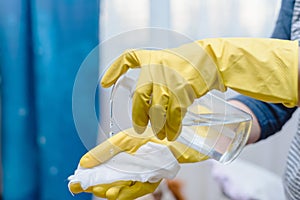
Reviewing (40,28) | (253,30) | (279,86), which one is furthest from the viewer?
(253,30)

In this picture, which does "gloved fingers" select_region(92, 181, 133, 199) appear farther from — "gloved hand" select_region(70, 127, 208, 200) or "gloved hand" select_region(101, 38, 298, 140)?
"gloved hand" select_region(101, 38, 298, 140)

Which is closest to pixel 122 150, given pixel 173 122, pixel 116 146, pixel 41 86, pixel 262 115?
pixel 116 146

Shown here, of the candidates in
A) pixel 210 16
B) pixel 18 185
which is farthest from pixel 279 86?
pixel 18 185

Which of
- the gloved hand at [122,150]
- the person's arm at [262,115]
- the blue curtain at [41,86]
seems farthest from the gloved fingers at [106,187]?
the blue curtain at [41,86]

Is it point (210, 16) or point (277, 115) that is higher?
point (210, 16)

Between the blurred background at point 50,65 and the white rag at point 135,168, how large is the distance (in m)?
0.56

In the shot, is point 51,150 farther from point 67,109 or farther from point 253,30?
point 253,30

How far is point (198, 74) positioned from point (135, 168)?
17 centimetres

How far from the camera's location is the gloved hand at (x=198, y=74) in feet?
1.80

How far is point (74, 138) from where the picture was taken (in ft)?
4.12

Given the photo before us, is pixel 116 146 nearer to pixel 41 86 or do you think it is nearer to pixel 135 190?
pixel 135 190

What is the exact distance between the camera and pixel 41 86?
48.4 inches

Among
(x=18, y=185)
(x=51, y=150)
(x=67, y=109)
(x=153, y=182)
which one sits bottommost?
(x=18, y=185)

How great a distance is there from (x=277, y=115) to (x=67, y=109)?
609mm
